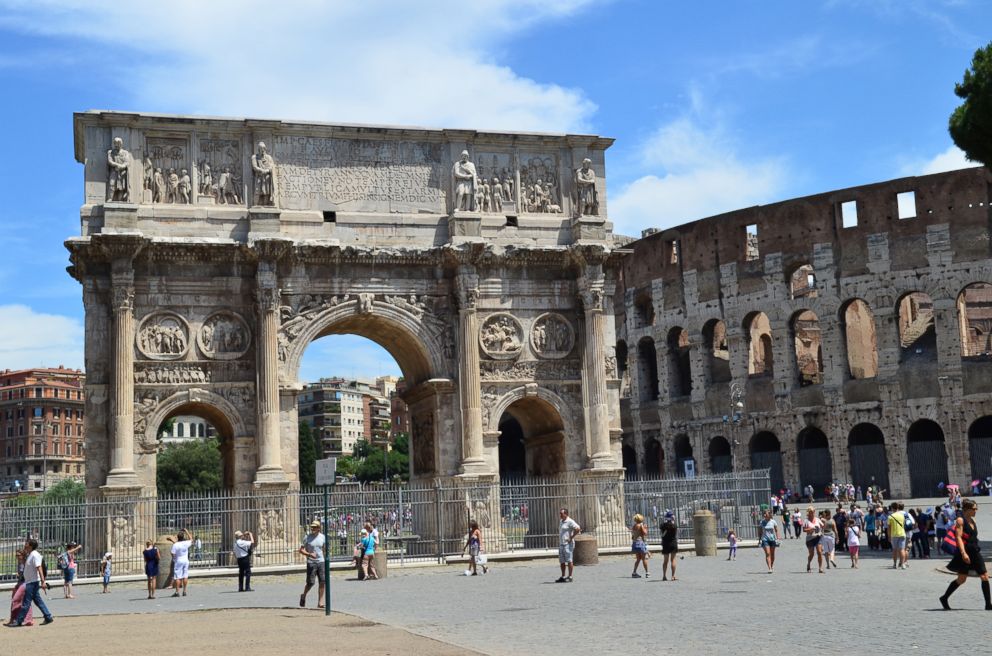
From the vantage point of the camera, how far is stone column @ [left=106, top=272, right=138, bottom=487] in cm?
2505

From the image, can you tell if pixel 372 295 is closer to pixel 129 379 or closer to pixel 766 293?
pixel 129 379

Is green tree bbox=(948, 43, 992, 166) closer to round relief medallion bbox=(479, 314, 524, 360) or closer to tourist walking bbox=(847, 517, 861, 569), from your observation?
tourist walking bbox=(847, 517, 861, 569)

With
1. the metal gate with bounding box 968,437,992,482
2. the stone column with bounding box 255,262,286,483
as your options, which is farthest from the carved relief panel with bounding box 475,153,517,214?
the metal gate with bounding box 968,437,992,482

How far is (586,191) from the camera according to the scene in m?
29.1

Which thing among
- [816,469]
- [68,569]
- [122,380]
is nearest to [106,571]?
[68,569]

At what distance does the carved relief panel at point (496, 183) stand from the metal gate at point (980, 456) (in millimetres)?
23750

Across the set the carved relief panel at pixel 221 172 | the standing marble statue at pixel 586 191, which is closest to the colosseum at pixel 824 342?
the standing marble statue at pixel 586 191

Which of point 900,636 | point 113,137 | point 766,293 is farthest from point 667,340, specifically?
point 900,636

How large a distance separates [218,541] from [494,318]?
8.50m

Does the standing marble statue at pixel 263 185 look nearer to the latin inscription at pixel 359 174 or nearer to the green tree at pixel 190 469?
the latin inscription at pixel 359 174

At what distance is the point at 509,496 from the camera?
26.0 meters

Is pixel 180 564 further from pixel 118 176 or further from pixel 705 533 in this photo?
pixel 705 533

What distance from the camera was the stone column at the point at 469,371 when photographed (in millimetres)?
27266

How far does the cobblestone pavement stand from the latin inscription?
28.2 ft
